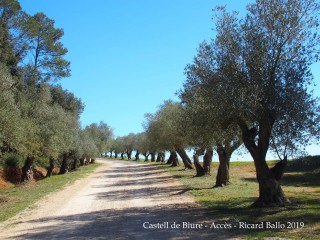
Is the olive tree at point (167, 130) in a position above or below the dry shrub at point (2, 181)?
above

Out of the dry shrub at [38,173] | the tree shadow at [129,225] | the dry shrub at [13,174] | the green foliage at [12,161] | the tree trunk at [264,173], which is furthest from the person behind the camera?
the dry shrub at [38,173]

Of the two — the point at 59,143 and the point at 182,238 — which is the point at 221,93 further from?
the point at 59,143

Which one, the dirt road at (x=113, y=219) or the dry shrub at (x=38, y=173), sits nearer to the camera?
the dirt road at (x=113, y=219)

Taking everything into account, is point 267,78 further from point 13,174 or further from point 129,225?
point 13,174

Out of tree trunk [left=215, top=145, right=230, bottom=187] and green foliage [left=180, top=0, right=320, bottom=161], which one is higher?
green foliage [left=180, top=0, right=320, bottom=161]

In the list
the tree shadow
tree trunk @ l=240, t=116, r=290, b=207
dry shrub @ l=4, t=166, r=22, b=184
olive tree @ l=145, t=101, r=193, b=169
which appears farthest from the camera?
dry shrub @ l=4, t=166, r=22, b=184

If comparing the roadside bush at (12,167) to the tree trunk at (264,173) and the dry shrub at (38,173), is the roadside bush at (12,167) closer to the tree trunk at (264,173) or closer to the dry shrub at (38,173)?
the dry shrub at (38,173)

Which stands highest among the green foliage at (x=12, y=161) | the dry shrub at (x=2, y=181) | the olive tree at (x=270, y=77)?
the olive tree at (x=270, y=77)

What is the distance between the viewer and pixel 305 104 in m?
14.6

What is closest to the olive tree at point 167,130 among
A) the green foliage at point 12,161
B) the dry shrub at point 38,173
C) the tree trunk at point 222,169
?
the tree trunk at point 222,169

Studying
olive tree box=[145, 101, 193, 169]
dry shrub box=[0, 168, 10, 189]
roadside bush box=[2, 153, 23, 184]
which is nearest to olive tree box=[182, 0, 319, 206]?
olive tree box=[145, 101, 193, 169]

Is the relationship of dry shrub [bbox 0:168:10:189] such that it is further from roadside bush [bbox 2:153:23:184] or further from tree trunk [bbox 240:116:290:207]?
tree trunk [bbox 240:116:290:207]

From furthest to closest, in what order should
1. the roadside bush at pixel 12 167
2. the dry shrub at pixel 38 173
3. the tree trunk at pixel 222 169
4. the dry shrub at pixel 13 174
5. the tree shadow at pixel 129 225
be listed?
the dry shrub at pixel 38 173 < the roadside bush at pixel 12 167 < the dry shrub at pixel 13 174 < the tree trunk at pixel 222 169 < the tree shadow at pixel 129 225

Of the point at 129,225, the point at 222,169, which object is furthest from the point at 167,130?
Result: the point at 129,225
